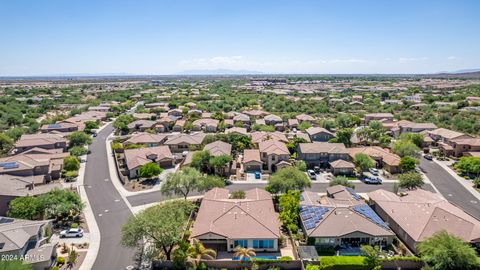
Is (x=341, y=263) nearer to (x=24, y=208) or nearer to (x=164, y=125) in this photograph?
(x=24, y=208)

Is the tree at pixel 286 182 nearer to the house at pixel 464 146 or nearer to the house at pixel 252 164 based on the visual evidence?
the house at pixel 252 164

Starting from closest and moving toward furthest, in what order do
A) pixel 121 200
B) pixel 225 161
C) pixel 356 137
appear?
pixel 121 200, pixel 225 161, pixel 356 137

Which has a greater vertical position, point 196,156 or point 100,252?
point 196,156

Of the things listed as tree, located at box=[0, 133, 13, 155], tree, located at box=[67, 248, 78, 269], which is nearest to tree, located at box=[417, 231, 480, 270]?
tree, located at box=[67, 248, 78, 269]

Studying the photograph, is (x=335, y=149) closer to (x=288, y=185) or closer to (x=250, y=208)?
(x=288, y=185)

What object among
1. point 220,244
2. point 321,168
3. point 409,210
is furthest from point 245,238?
point 321,168

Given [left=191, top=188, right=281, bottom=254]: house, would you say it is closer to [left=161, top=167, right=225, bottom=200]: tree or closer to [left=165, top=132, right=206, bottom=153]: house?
[left=161, top=167, right=225, bottom=200]: tree

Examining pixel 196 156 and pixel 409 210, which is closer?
pixel 409 210
